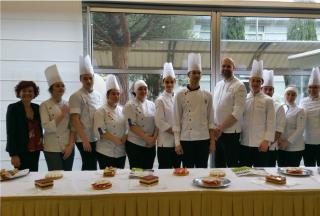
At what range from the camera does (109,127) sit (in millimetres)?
2631

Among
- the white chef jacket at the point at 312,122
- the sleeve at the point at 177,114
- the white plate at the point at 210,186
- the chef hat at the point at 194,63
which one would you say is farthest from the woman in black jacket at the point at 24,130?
the white chef jacket at the point at 312,122

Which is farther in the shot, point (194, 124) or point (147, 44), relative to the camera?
point (147, 44)

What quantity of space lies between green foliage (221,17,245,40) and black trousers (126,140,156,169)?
69.1 inches

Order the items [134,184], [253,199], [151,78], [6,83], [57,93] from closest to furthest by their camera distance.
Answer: [253,199]
[134,184]
[57,93]
[6,83]
[151,78]

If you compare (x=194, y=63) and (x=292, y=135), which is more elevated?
(x=194, y=63)

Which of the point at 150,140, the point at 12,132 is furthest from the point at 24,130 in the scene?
the point at 150,140

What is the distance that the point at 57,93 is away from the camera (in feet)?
8.36

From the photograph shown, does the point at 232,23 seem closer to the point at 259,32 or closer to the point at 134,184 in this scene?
the point at 259,32

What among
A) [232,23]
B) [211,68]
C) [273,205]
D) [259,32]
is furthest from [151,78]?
[273,205]

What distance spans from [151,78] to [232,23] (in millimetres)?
1156

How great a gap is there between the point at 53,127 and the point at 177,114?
39.3 inches

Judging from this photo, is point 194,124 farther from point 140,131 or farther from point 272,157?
point 272,157

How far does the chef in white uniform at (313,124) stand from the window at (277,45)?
31.4 inches

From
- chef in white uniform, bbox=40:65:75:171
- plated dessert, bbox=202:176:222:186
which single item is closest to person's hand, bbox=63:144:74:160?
chef in white uniform, bbox=40:65:75:171
